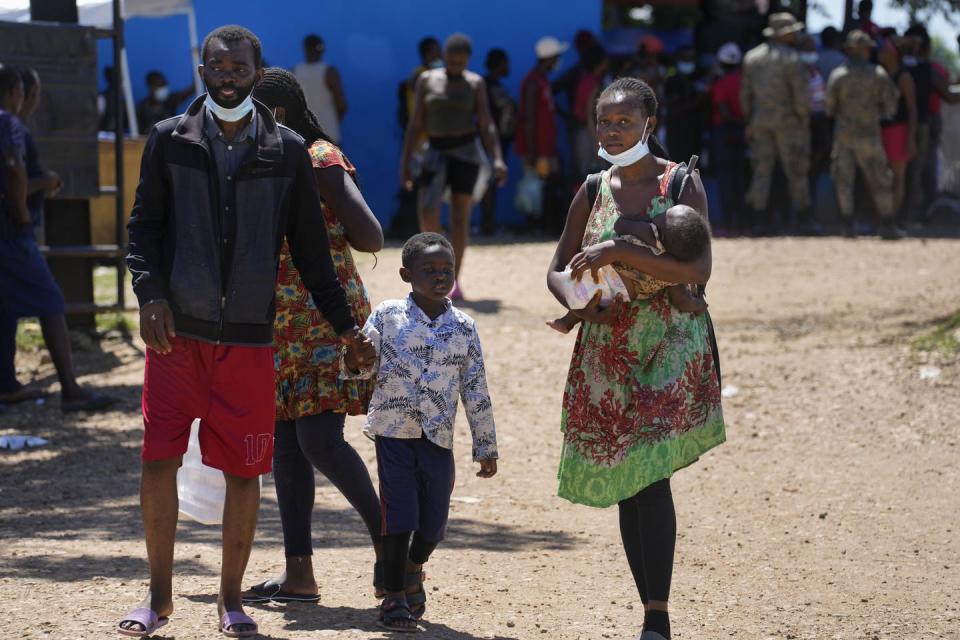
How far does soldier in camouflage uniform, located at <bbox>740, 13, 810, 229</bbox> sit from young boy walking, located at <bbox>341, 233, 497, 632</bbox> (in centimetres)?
1051

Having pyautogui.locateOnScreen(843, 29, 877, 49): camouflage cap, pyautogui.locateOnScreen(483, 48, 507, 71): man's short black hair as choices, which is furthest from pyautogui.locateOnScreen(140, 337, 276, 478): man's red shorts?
pyautogui.locateOnScreen(483, 48, 507, 71): man's short black hair

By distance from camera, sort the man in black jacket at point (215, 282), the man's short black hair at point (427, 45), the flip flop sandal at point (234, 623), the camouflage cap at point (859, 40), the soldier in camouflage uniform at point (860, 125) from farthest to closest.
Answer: the man's short black hair at point (427, 45) < the soldier in camouflage uniform at point (860, 125) < the camouflage cap at point (859, 40) < the flip flop sandal at point (234, 623) < the man in black jacket at point (215, 282)

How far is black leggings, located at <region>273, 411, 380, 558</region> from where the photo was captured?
15.3 ft

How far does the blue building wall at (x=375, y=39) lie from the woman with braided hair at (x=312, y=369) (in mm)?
11241

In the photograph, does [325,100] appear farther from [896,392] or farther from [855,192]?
[896,392]

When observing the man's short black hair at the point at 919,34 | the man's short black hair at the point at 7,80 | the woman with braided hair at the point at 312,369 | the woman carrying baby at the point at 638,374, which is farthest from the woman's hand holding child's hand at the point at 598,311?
the man's short black hair at the point at 919,34

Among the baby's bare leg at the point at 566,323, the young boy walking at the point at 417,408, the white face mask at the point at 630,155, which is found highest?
the white face mask at the point at 630,155

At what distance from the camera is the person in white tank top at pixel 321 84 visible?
578 inches

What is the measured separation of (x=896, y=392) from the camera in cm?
821

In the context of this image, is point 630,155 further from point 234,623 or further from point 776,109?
point 776,109

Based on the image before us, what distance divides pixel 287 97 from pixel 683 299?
57.8 inches

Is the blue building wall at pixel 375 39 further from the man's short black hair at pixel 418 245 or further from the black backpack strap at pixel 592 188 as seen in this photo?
the black backpack strap at pixel 592 188

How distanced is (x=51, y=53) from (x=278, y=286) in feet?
19.0

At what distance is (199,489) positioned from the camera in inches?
193
